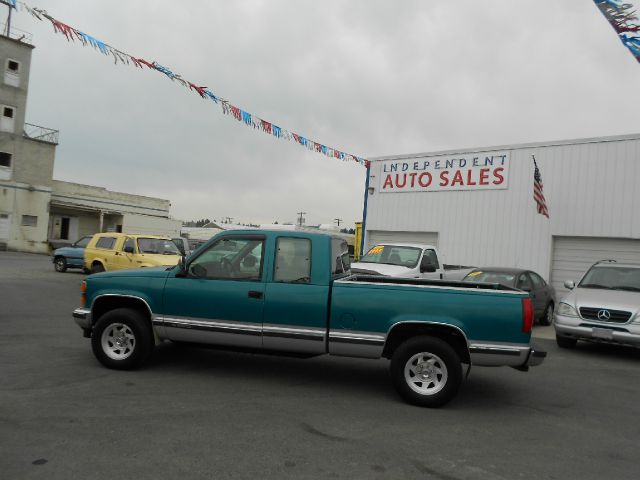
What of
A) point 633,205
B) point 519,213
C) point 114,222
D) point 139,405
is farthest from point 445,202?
point 114,222

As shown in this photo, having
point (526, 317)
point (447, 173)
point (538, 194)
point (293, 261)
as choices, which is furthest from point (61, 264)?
point (526, 317)

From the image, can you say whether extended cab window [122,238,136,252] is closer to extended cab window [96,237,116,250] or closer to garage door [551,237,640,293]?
extended cab window [96,237,116,250]

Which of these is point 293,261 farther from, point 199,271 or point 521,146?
point 521,146

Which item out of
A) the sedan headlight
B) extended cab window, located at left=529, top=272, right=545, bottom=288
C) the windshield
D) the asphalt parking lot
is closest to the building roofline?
extended cab window, located at left=529, top=272, right=545, bottom=288

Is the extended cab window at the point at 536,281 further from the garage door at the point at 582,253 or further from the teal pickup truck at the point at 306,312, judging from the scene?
the teal pickup truck at the point at 306,312

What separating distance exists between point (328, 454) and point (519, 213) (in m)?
14.3

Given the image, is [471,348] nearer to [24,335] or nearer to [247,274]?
[247,274]

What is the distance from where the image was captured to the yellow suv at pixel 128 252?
14578 millimetres

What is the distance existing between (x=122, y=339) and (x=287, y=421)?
2.64 metres

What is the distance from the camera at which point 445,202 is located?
18.3m

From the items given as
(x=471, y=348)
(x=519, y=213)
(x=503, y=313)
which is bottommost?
(x=471, y=348)

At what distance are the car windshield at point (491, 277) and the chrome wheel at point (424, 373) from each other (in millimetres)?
7114

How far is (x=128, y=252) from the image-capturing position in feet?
49.0

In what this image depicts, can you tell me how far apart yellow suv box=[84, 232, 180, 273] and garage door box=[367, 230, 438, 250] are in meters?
8.17
